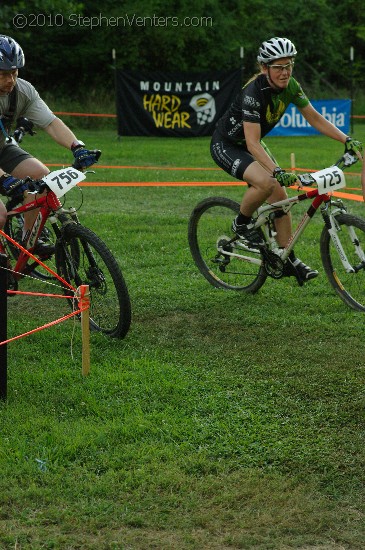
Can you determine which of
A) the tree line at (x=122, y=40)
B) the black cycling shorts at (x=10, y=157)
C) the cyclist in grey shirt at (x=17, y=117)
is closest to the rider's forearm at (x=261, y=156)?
the cyclist in grey shirt at (x=17, y=117)

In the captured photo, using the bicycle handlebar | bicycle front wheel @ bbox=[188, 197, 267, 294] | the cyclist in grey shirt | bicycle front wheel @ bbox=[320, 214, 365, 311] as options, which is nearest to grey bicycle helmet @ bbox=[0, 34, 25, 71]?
the cyclist in grey shirt

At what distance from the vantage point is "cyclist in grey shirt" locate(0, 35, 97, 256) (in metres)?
6.20

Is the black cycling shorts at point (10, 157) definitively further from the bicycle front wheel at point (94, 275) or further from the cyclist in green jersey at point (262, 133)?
the cyclist in green jersey at point (262, 133)

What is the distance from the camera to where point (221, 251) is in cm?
786

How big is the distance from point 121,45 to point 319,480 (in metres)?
34.6

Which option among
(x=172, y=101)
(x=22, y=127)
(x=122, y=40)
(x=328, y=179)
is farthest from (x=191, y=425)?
(x=122, y=40)

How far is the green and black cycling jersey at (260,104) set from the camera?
6.97m

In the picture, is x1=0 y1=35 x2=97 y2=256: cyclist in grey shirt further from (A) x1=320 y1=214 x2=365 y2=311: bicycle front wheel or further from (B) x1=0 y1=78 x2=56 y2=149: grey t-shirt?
(A) x1=320 y1=214 x2=365 y2=311: bicycle front wheel

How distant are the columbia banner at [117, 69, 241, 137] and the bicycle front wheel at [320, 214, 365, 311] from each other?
18460 millimetres

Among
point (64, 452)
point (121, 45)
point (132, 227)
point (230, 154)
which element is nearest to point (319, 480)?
point (64, 452)

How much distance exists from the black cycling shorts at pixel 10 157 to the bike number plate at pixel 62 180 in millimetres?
848

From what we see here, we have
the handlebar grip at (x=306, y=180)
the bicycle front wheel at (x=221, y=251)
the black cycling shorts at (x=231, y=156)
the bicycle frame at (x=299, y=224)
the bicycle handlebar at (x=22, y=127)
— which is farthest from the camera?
the bicycle front wheel at (x=221, y=251)

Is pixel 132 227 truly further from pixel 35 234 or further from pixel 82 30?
pixel 82 30

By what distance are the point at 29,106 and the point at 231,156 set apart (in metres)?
1.66
